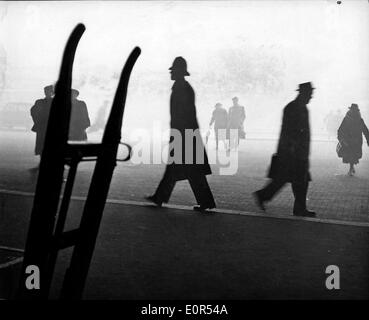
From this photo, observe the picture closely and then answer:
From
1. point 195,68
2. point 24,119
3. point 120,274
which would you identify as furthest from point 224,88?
point 120,274

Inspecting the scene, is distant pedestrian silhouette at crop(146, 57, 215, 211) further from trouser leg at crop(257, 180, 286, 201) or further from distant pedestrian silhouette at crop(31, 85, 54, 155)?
distant pedestrian silhouette at crop(31, 85, 54, 155)

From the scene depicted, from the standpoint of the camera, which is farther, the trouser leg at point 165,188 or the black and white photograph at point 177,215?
the trouser leg at point 165,188

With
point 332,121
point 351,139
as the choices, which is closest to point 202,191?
point 351,139

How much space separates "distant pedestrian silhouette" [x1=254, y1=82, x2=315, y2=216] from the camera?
6320 millimetres

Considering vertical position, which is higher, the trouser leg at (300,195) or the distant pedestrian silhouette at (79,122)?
the distant pedestrian silhouette at (79,122)

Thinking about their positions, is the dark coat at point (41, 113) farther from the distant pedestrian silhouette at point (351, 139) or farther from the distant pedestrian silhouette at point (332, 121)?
the distant pedestrian silhouette at point (332, 121)

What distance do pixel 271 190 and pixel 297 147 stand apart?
2.40 ft

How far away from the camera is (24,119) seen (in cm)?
2312

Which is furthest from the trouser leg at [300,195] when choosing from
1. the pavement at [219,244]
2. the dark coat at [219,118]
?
the dark coat at [219,118]

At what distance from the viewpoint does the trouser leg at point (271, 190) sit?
6.55 meters

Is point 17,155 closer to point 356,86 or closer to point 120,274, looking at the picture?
point 120,274

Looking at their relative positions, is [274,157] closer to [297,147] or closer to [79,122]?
[297,147]

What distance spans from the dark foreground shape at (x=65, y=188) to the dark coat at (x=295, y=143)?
13.6ft

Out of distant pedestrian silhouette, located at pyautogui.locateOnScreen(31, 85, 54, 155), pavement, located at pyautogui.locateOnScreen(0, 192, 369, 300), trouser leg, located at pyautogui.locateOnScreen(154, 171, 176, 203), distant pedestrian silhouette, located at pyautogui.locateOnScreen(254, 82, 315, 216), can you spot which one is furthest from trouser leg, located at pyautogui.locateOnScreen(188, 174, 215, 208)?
distant pedestrian silhouette, located at pyautogui.locateOnScreen(31, 85, 54, 155)
